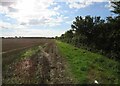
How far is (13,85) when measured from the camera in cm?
1257

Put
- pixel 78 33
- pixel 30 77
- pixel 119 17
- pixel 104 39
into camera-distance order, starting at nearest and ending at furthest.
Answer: pixel 30 77 < pixel 119 17 < pixel 104 39 < pixel 78 33

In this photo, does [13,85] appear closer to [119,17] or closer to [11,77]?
[11,77]

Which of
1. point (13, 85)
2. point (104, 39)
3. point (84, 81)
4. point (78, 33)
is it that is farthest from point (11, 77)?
point (78, 33)

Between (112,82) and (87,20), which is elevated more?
(87,20)

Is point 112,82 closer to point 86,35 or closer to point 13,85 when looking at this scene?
point 13,85

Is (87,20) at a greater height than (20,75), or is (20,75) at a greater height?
(87,20)

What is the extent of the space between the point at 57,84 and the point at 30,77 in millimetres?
2485

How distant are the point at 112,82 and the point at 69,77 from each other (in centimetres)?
265

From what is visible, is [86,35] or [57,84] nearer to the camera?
[57,84]

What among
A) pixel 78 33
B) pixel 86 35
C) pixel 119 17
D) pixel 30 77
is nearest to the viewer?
pixel 30 77

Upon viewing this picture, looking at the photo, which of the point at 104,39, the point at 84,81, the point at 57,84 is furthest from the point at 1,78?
the point at 104,39

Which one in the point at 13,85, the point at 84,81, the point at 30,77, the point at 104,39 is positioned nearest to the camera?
the point at 13,85

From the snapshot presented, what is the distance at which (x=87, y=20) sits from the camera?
65.8 metres

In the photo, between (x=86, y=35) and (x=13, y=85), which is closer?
(x=13, y=85)
